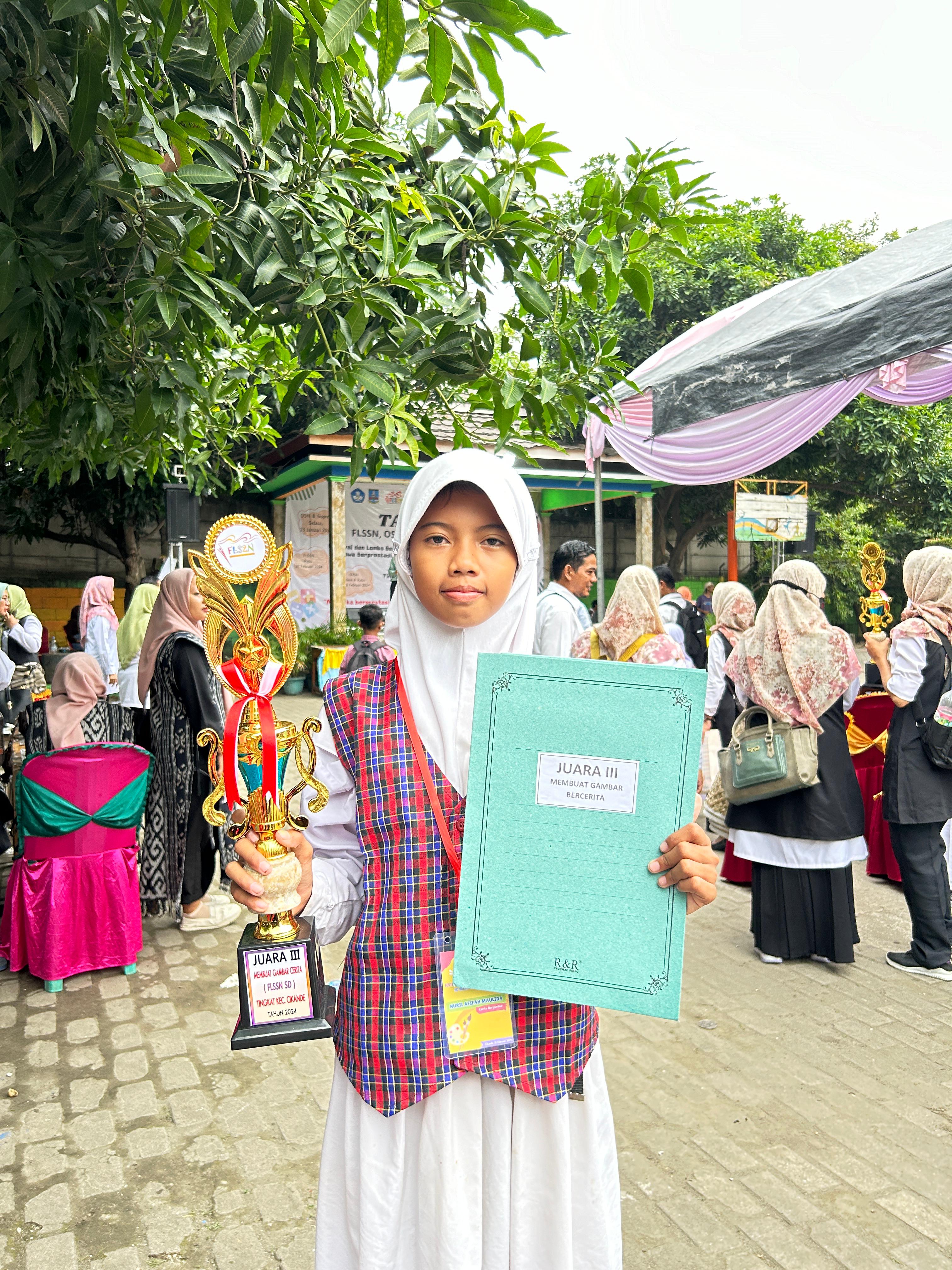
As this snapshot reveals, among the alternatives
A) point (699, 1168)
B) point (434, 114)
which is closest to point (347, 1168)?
point (699, 1168)

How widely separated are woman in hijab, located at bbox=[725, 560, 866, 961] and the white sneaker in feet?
8.95

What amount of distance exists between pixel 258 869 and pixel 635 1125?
7.25 feet

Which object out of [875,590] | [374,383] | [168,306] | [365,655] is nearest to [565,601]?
[365,655]

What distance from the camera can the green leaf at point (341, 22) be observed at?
1.40m

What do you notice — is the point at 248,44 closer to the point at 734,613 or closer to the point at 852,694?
the point at 734,613

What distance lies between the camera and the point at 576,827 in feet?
4.50

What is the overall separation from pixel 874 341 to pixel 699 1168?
365 cm

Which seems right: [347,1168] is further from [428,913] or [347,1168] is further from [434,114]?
[434,114]

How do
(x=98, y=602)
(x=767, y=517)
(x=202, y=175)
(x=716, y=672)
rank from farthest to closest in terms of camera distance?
1. (x=767, y=517)
2. (x=98, y=602)
3. (x=716, y=672)
4. (x=202, y=175)

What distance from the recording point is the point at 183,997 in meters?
4.07

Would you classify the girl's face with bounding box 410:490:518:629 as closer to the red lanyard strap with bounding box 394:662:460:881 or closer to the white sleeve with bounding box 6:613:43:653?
the red lanyard strap with bounding box 394:662:460:881

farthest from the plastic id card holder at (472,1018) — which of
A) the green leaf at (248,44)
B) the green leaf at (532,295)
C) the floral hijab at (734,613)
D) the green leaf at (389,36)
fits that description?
the floral hijab at (734,613)

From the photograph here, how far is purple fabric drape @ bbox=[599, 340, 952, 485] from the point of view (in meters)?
5.51

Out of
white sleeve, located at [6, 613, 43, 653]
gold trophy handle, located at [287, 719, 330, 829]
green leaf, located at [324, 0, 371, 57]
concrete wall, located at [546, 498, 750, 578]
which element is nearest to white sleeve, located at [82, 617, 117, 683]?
white sleeve, located at [6, 613, 43, 653]
